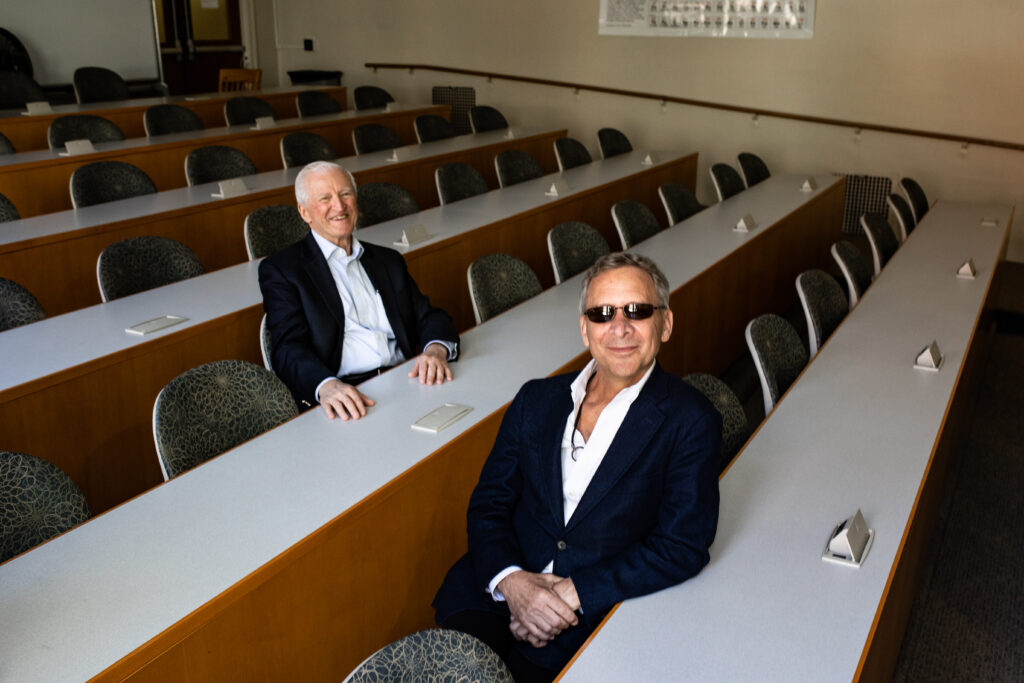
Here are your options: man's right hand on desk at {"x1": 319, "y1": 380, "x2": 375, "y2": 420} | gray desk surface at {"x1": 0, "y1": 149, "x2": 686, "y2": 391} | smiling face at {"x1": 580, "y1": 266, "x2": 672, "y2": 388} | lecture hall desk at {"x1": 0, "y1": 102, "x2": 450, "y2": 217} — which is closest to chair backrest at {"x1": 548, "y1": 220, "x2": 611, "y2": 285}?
gray desk surface at {"x1": 0, "y1": 149, "x2": 686, "y2": 391}

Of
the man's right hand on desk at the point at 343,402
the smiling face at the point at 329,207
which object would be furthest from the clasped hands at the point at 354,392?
the smiling face at the point at 329,207

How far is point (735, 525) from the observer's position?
1937mm

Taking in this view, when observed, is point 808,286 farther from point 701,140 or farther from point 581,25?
point 581,25

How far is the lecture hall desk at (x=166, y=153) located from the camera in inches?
188

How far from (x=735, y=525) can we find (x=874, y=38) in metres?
6.40

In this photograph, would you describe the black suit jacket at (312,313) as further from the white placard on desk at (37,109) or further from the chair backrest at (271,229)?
the white placard on desk at (37,109)

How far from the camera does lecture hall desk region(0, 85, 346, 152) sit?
588 centimetres

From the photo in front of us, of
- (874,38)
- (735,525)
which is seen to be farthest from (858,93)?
(735,525)

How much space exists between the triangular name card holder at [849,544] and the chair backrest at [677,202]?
11.2ft

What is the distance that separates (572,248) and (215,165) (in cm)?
234

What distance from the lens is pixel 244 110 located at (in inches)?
274

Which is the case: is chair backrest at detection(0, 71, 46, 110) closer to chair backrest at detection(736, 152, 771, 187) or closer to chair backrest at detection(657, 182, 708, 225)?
chair backrest at detection(657, 182, 708, 225)

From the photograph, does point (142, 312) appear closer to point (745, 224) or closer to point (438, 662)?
point (438, 662)

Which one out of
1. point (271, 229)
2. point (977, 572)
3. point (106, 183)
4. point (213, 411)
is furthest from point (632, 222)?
point (213, 411)
